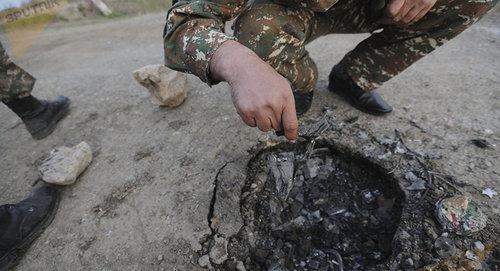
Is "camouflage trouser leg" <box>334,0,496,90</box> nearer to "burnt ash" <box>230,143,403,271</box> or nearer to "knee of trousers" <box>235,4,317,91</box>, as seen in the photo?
"knee of trousers" <box>235,4,317,91</box>

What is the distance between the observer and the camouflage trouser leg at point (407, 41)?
Result: 1.88 m

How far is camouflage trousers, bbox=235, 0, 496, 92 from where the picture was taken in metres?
1.84

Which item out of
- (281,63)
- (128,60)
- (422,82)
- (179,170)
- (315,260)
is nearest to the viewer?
(315,260)

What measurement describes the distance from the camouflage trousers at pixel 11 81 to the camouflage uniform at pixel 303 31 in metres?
1.68

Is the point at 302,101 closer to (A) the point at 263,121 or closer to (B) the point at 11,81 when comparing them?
(A) the point at 263,121

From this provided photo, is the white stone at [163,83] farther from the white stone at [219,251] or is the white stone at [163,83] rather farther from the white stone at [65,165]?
the white stone at [219,251]

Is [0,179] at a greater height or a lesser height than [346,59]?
lesser

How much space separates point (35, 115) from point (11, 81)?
30cm

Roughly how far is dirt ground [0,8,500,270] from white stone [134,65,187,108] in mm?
90

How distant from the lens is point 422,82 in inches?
105

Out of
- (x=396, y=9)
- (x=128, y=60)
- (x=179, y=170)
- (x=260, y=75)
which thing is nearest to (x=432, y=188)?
(x=396, y=9)

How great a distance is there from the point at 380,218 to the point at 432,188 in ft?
0.98

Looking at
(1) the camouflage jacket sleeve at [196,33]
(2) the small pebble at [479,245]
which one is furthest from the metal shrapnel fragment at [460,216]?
(1) the camouflage jacket sleeve at [196,33]

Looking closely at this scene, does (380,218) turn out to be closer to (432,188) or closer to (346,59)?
(432,188)
